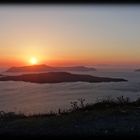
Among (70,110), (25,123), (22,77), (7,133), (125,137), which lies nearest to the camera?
(125,137)

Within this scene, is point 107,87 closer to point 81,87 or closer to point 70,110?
point 81,87

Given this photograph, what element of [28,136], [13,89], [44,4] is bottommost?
[28,136]

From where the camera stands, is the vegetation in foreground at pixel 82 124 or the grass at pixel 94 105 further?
the grass at pixel 94 105

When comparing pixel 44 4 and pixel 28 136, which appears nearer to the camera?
pixel 44 4

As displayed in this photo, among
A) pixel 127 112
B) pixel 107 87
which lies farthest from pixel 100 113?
pixel 107 87

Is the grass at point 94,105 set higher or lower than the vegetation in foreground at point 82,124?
higher

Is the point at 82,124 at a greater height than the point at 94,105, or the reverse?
the point at 94,105

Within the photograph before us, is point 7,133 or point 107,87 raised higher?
point 107,87

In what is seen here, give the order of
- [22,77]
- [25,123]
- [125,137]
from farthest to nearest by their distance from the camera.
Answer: [22,77], [25,123], [125,137]

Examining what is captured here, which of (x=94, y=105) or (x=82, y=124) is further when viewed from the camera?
(x=94, y=105)

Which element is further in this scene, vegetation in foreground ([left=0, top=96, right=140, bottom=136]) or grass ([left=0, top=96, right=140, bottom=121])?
grass ([left=0, top=96, right=140, bottom=121])

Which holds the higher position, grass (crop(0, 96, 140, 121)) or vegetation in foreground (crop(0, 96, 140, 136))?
grass (crop(0, 96, 140, 121))
